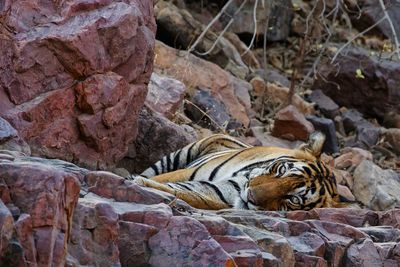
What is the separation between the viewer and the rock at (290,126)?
394 inches

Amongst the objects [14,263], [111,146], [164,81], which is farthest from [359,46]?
[14,263]

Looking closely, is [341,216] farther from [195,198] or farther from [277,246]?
[277,246]

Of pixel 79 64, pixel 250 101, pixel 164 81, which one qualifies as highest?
pixel 79 64

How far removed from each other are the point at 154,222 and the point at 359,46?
968 centimetres

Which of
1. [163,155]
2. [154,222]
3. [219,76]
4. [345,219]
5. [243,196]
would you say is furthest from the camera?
[219,76]

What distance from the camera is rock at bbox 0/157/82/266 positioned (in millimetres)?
3463

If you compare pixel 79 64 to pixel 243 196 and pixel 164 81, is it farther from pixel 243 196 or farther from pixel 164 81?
pixel 164 81

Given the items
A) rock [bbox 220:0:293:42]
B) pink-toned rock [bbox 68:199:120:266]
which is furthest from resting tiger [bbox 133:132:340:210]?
rock [bbox 220:0:293:42]

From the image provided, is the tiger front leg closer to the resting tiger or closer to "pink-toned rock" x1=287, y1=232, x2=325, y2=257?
the resting tiger

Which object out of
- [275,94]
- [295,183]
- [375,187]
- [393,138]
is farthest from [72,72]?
[393,138]

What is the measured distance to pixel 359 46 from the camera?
13555 mm

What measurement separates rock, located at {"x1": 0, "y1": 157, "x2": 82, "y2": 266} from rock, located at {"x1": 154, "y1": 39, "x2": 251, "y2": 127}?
6.31m

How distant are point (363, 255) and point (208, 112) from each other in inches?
184

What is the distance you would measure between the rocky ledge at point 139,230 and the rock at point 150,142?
6.86 feet
